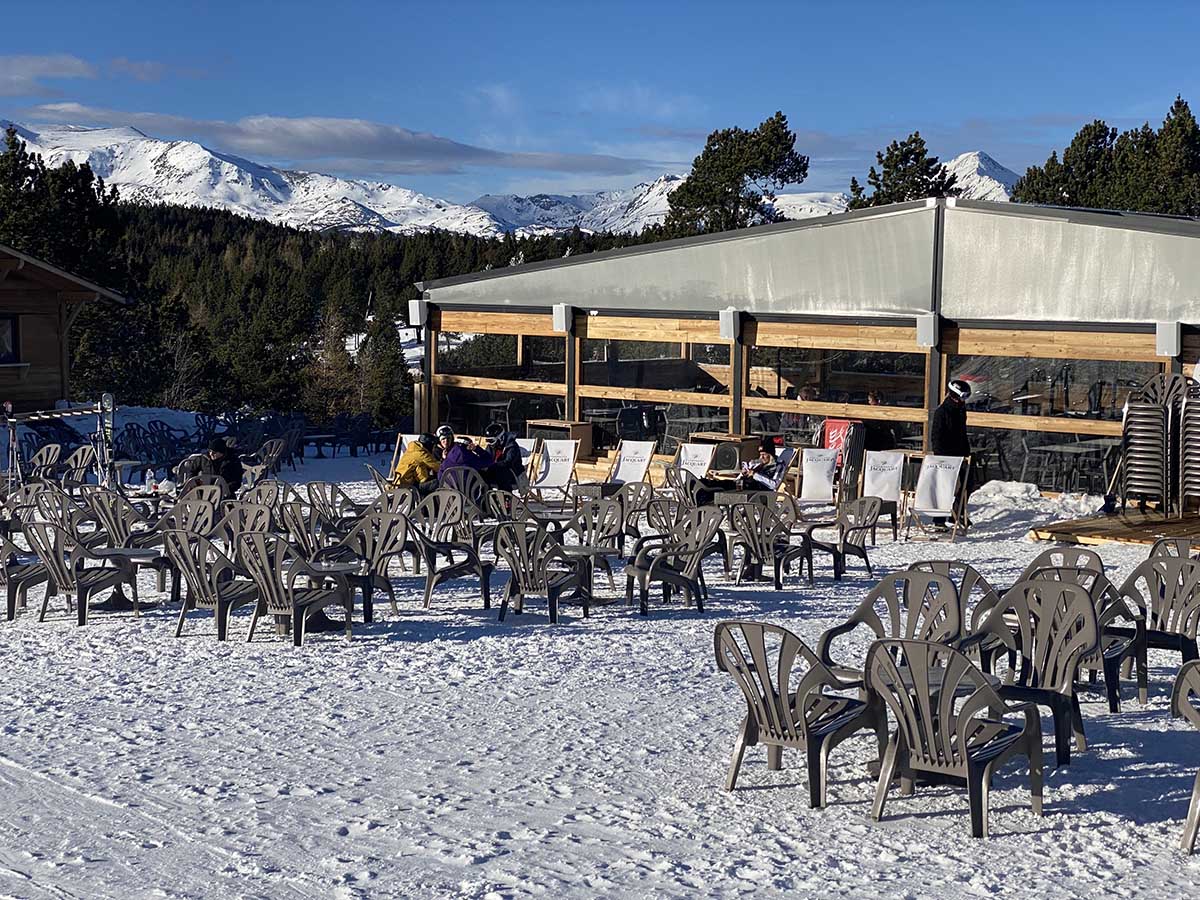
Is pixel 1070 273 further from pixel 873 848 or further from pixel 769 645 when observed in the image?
pixel 873 848

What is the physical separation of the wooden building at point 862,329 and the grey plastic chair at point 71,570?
28.4 ft

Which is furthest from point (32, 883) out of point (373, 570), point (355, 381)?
point (355, 381)

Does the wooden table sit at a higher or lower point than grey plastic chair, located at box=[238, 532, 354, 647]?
higher

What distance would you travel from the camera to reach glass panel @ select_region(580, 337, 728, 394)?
17891 millimetres

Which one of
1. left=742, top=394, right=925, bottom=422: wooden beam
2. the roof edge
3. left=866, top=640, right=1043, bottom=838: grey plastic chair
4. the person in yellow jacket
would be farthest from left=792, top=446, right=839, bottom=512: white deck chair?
the roof edge

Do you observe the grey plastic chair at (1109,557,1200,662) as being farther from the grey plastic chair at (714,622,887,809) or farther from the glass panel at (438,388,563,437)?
the glass panel at (438,388,563,437)

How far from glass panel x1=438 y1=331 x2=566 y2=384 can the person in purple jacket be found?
16.7 ft

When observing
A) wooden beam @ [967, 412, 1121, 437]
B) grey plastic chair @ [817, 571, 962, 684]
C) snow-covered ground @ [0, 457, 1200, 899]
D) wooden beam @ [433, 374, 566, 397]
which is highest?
wooden beam @ [433, 374, 566, 397]

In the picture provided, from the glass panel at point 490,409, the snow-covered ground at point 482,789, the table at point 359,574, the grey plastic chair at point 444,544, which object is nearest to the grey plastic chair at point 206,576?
the snow-covered ground at point 482,789

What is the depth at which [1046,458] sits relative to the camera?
14.7m

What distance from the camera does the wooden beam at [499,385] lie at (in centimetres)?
1836

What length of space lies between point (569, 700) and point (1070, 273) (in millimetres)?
9207

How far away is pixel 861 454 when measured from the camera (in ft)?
50.2

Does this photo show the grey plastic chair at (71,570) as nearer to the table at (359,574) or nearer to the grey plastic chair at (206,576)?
the grey plastic chair at (206,576)
